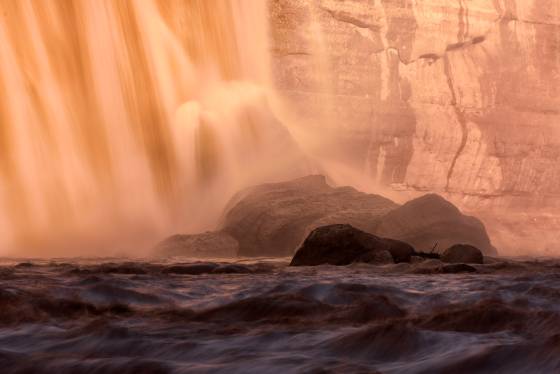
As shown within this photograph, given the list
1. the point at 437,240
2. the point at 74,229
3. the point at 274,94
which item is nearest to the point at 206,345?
the point at 437,240

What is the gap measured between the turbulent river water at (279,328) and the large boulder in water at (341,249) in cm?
328

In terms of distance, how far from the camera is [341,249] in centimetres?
862

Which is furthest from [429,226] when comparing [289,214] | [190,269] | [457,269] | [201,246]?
[190,269]

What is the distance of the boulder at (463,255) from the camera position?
8602mm

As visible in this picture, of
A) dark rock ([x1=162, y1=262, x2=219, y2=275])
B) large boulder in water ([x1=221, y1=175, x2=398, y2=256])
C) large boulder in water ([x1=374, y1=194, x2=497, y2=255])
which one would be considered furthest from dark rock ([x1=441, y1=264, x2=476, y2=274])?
large boulder in water ([x1=221, y1=175, x2=398, y2=256])

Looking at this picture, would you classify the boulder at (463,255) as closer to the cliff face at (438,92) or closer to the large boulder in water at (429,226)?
the large boulder in water at (429,226)

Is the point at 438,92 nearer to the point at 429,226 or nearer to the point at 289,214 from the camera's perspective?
the point at 289,214

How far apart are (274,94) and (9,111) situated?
7.67 metres

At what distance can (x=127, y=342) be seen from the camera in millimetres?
2748

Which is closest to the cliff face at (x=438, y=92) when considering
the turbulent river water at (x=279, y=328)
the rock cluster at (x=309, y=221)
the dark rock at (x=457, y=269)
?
the rock cluster at (x=309, y=221)

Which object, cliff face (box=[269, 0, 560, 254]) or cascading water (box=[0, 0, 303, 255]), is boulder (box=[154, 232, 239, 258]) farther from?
cliff face (box=[269, 0, 560, 254])

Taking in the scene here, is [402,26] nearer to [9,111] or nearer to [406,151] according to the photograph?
[406,151]

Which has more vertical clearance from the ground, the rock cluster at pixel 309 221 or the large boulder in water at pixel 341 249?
the large boulder in water at pixel 341 249

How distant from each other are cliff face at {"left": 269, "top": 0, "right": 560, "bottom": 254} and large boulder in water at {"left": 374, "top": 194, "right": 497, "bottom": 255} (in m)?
8.49
